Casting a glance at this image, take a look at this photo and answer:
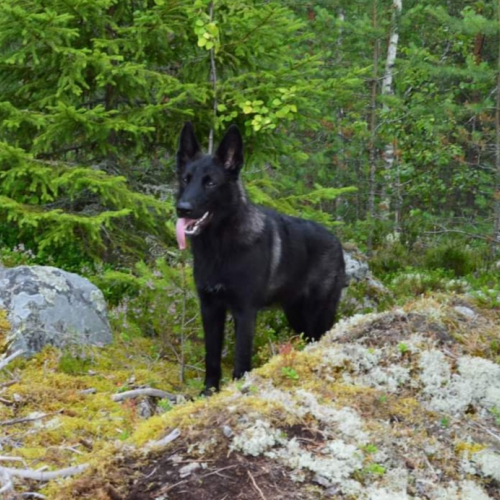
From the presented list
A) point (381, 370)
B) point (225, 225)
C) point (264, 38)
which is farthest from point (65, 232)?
point (381, 370)

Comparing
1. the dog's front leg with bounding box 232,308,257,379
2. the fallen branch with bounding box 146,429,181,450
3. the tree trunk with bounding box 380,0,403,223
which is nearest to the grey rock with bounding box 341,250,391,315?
the dog's front leg with bounding box 232,308,257,379

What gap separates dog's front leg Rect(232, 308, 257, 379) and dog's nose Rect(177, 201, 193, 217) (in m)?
0.91

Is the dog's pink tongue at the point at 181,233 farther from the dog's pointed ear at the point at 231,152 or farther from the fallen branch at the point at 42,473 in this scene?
the fallen branch at the point at 42,473

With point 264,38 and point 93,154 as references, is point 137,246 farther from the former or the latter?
point 264,38

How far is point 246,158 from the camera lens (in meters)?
8.72

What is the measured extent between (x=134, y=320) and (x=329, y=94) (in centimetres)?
356

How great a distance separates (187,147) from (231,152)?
395 millimetres

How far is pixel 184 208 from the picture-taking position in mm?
5496

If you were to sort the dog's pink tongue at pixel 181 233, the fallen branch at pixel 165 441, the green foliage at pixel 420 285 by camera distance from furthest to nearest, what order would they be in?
1. the green foliage at pixel 420 285
2. the dog's pink tongue at pixel 181 233
3. the fallen branch at pixel 165 441

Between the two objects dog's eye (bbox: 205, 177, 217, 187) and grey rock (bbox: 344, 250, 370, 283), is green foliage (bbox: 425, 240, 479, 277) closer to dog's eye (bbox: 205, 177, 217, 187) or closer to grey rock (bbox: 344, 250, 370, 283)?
grey rock (bbox: 344, 250, 370, 283)

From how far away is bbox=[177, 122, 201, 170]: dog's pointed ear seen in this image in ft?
19.3

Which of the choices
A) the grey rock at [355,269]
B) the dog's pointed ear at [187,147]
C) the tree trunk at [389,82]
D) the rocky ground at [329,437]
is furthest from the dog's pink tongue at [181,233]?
the tree trunk at [389,82]

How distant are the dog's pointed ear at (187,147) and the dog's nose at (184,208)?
0.52 meters

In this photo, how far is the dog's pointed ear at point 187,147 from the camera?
5.88 meters
